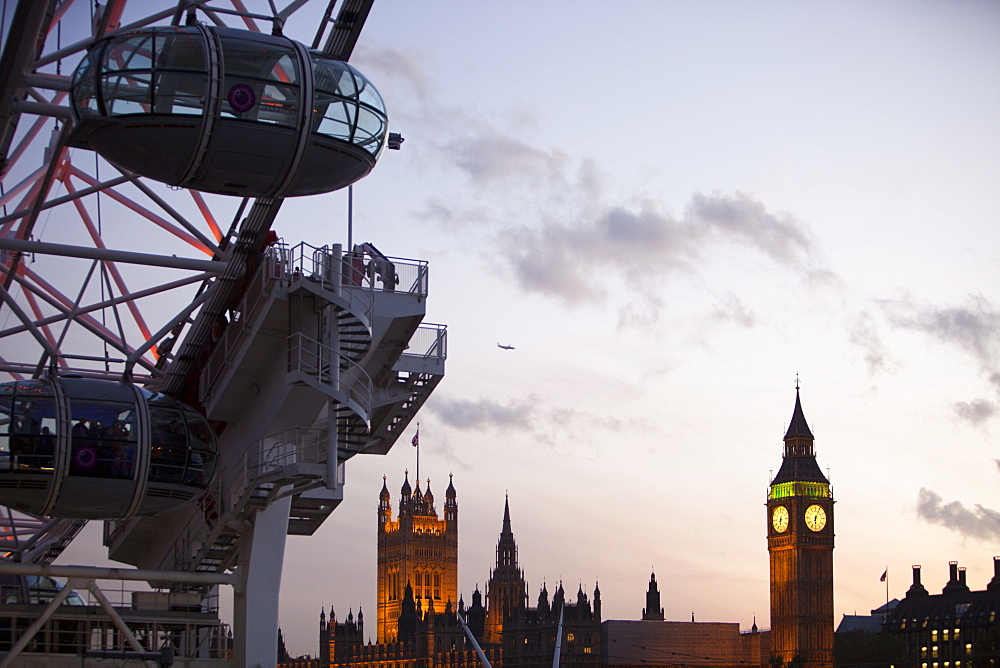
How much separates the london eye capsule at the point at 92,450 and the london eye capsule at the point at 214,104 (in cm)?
774

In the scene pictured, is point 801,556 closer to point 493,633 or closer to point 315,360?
point 493,633

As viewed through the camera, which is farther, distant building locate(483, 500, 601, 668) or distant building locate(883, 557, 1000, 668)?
distant building locate(483, 500, 601, 668)

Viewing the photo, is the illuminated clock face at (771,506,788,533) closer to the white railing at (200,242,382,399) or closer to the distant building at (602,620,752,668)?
the distant building at (602,620,752,668)

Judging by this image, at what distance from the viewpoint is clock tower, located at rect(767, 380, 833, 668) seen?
166 meters

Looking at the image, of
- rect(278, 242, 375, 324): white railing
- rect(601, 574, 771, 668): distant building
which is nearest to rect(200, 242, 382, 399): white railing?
rect(278, 242, 375, 324): white railing

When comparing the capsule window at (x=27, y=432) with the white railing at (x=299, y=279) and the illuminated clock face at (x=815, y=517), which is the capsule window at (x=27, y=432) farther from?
the illuminated clock face at (x=815, y=517)

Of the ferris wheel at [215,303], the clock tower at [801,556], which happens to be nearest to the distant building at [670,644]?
the clock tower at [801,556]

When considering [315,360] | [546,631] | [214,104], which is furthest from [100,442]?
[546,631]

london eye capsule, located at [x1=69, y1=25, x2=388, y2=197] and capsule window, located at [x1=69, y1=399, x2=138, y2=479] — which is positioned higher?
london eye capsule, located at [x1=69, y1=25, x2=388, y2=197]

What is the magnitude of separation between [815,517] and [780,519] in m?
3.79

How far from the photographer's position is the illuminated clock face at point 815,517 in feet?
558

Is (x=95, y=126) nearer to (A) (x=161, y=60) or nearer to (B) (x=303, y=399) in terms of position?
(A) (x=161, y=60)

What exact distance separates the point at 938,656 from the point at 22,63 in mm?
144863

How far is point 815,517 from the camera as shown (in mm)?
170625
